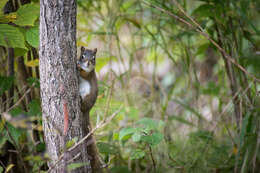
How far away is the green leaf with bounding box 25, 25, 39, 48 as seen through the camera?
3.82 feet

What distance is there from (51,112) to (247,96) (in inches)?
46.8

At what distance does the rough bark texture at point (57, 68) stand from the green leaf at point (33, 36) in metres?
0.13

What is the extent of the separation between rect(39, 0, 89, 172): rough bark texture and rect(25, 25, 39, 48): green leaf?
0.13 m

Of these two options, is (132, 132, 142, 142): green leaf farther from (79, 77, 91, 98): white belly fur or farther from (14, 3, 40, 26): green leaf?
(14, 3, 40, 26): green leaf

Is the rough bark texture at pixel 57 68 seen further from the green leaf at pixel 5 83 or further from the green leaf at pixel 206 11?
the green leaf at pixel 206 11

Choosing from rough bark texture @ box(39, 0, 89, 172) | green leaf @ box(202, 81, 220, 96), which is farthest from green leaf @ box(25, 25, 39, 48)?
green leaf @ box(202, 81, 220, 96)

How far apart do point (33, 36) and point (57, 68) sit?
0.25 m

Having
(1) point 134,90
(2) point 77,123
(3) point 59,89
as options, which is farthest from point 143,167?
(3) point 59,89

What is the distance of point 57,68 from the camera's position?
104 cm

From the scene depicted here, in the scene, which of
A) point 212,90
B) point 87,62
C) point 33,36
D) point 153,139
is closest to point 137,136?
point 153,139

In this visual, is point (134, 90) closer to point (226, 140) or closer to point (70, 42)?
point (226, 140)

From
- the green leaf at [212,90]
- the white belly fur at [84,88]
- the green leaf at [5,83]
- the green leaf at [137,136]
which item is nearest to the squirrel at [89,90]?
the white belly fur at [84,88]

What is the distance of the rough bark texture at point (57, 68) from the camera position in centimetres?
102

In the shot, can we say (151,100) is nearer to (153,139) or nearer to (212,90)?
(212,90)
